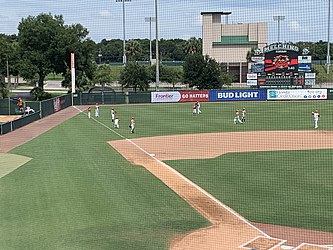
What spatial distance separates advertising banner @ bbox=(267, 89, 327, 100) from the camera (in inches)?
1567

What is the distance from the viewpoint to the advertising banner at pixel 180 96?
40.2 meters

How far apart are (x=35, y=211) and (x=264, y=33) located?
4088 centimetres

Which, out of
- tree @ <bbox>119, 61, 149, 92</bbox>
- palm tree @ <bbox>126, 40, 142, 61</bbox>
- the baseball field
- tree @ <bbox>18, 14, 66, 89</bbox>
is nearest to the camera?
the baseball field

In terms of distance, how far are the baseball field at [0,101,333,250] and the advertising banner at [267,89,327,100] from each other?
15736mm

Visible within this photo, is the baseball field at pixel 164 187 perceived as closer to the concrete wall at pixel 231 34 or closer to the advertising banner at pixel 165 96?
→ the advertising banner at pixel 165 96

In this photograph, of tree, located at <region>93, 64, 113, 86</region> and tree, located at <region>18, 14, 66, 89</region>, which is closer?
tree, located at <region>18, 14, 66, 89</region>

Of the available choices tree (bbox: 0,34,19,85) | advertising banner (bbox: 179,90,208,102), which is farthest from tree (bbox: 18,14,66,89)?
advertising banner (bbox: 179,90,208,102)

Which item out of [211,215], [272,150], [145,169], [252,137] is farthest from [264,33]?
[211,215]

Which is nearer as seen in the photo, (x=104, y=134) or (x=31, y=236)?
(x=31, y=236)

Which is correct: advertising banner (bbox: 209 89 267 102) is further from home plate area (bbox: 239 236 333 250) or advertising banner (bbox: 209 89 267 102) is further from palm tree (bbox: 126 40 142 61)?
home plate area (bbox: 239 236 333 250)

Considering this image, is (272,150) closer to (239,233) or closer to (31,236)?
(239,233)

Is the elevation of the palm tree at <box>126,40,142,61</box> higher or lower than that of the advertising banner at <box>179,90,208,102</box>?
higher

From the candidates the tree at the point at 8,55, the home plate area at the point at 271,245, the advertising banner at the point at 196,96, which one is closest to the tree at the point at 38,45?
the tree at the point at 8,55

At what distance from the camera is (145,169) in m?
15.3
